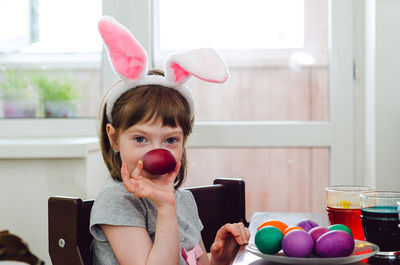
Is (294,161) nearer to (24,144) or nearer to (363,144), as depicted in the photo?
(363,144)

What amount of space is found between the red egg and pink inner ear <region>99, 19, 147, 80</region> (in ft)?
0.70

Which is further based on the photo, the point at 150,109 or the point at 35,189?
the point at 35,189

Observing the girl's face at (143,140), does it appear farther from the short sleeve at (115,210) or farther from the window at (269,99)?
the window at (269,99)

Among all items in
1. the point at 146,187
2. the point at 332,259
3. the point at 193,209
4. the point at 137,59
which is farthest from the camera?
the point at 193,209

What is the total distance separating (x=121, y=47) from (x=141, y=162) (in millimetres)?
249

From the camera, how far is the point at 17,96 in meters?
2.28

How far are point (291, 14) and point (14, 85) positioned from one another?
121cm

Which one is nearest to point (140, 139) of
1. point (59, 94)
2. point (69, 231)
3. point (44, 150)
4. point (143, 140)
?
point (143, 140)

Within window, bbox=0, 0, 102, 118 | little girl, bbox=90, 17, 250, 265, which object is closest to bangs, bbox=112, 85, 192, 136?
little girl, bbox=90, 17, 250, 265

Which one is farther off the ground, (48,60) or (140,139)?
→ (48,60)

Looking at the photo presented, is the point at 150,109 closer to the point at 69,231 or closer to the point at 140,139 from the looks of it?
the point at 140,139

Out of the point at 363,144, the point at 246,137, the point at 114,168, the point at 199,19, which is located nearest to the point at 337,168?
→ the point at 363,144

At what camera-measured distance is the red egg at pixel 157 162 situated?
101 centimetres

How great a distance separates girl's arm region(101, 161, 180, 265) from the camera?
1.01m
